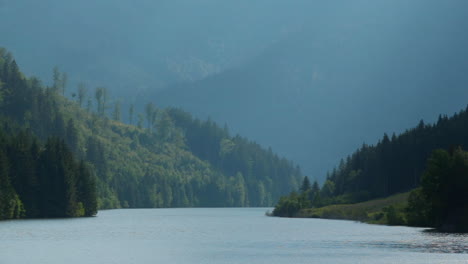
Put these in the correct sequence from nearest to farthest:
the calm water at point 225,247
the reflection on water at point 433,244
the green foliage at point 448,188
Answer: the calm water at point 225,247, the reflection on water at point 433,244, the green foliage at point 448,188

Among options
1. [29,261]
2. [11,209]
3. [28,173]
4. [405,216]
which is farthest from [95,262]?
[28,173]

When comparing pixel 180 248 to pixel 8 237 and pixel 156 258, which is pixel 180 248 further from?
pixel 8 237

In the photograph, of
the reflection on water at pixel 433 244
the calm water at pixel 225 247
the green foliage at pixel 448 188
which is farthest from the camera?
the green foliage at pixel 448 188

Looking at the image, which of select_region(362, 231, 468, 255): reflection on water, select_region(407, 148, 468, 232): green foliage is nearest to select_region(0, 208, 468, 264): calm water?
select_region(362, 231, 468, 255): reflection on water

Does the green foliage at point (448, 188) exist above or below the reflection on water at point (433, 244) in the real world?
above

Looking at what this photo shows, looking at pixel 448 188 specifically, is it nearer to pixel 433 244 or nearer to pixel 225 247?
pixel 433 244

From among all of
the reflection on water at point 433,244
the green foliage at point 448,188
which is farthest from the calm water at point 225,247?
the green foliage at point 448,188

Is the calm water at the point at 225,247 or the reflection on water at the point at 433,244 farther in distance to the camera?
the reflection on water at the point at 433,244

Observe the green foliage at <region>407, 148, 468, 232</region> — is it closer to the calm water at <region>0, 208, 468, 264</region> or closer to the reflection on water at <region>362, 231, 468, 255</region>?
the calm water at <region>0, 208, 468, 264</region>

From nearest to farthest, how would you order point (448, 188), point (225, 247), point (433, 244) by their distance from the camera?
point (433, 244) < point (225, 247) < point (448, 188)

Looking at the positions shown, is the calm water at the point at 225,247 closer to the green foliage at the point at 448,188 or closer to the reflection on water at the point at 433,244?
the reflection on water at the point at 433,244

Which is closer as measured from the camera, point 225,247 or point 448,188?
point 225,247

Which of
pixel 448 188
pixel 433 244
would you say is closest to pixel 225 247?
pixel 433 244

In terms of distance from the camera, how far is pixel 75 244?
10431 centimetres
